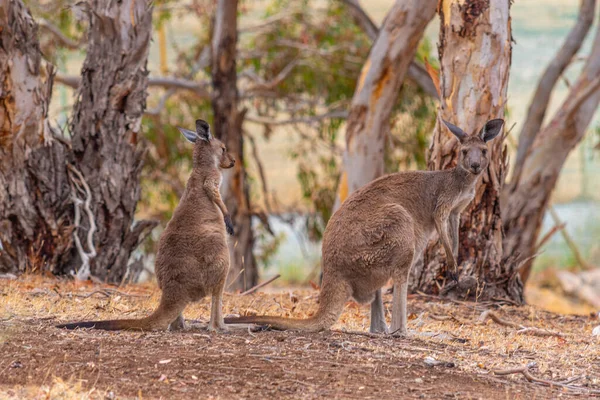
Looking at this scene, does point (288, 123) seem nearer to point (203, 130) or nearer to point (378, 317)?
point (203, 130)

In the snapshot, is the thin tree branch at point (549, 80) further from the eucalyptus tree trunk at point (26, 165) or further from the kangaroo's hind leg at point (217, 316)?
the kangaroo's hind leg at point (217, 316)

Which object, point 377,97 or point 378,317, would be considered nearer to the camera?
point 378,317

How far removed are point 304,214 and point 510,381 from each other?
1210cm

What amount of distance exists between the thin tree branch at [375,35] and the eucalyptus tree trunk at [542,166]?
1.93m

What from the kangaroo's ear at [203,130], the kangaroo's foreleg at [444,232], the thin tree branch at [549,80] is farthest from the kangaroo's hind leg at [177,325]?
the thin tree branch at [549,80]

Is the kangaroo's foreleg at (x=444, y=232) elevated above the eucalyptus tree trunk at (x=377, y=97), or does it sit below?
below

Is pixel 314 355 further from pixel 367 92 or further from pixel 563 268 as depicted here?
pixel 563 268

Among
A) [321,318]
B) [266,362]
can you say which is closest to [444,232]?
[321,318]

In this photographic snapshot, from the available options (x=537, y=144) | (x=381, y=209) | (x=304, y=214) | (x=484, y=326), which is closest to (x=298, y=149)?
(x=304, y=214)

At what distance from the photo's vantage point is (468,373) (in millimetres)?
4656

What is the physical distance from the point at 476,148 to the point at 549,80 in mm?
7424

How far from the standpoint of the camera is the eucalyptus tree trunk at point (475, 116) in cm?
776

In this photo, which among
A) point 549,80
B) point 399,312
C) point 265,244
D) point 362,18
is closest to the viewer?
point 399,312

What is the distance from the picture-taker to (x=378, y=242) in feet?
16.9
